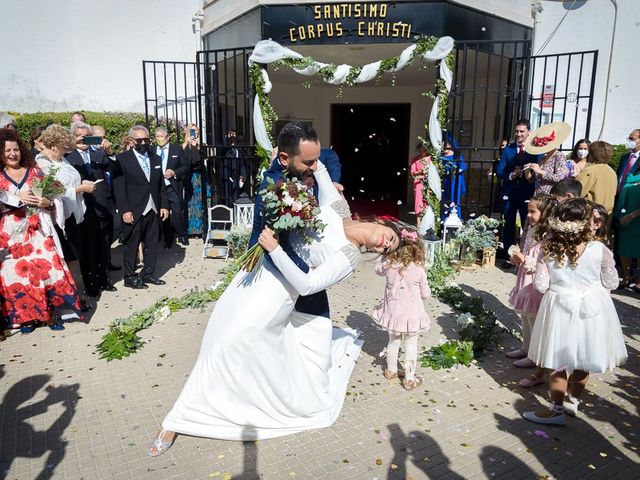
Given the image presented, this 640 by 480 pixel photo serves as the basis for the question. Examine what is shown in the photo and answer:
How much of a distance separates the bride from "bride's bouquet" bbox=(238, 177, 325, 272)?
0.34ft

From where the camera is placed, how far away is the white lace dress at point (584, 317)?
11.2ft

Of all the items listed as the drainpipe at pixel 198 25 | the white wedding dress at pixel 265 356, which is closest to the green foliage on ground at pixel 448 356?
the white wedding dress at pixel 265 356

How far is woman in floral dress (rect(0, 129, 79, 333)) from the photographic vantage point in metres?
4.92

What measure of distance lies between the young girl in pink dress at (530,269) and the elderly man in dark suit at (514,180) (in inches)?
141

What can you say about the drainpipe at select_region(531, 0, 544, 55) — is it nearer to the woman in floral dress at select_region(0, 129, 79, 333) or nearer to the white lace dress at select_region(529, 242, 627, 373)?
the white lace dress at select_region(529, 242, 627, 373)

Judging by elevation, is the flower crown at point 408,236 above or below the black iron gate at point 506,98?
below

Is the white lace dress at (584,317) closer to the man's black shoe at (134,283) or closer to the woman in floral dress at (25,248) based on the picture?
the woman in floral dress at (25,248)

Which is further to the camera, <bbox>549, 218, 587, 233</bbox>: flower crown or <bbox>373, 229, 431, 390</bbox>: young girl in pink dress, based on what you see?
<bbox>373, 229, 431, 390</bbox>: young girl in pink dress

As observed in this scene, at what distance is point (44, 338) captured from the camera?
506 centimetres

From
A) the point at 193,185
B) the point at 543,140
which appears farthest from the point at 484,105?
the point at 193,185

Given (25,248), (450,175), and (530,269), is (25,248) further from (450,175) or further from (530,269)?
(450,175)

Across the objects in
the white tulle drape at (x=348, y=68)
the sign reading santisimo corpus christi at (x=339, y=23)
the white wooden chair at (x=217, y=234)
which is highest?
the sign reading santisimo corpus christi at (x=339, y=23)

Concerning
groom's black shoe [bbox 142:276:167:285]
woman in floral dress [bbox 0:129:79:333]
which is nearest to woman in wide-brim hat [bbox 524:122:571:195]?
groom's black shoe [bbox 142:276:167:285]

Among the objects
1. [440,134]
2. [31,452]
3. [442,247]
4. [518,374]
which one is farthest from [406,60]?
[31,452]
